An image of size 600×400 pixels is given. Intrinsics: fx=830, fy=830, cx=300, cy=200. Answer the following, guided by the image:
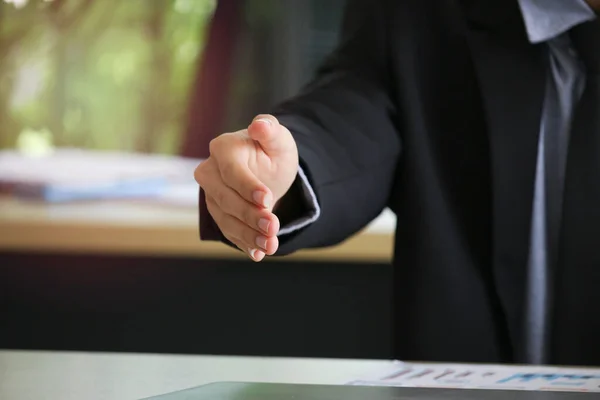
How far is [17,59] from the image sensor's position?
1538 millimetres

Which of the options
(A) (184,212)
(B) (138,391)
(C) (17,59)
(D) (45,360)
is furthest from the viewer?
(C) (17,59)

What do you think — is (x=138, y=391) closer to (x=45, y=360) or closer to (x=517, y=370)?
(x=45, y=360)

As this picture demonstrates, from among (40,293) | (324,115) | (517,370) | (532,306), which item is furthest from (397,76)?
(40,293)

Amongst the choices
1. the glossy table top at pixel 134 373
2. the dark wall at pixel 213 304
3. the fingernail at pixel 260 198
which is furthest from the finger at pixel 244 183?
the dark wall at pixel 213 304

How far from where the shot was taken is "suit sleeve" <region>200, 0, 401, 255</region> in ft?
2.17

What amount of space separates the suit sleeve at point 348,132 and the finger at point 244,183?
0.09 m

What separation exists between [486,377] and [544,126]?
315mm

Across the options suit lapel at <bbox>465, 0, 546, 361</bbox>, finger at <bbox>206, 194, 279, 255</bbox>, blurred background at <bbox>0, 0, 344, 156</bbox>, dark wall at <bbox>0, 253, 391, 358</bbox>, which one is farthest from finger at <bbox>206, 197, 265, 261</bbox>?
blurred background at <bbox>0, 0, 344, 156</bbox>

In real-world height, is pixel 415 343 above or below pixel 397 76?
below

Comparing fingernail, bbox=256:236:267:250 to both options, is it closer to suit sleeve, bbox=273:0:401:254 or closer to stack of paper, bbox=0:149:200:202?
suit sleeve, bbox=273:0:401:254

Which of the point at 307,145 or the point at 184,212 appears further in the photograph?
the point at 184,212

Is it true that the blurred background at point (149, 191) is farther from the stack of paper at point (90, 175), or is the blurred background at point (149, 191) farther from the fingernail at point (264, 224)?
the fingernail at point (264, 224)

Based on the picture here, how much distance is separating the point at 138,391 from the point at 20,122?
118 cm

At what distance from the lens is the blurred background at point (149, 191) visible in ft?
4.47
